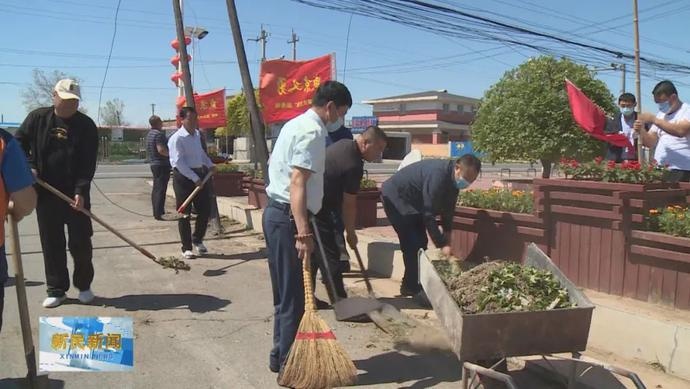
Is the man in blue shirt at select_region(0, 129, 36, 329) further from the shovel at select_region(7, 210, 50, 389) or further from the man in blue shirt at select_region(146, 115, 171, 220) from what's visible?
the man in blue shirt at select_region(146, 115, 171, 220)

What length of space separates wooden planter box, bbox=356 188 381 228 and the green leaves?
7.11 m

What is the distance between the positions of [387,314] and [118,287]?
3.13m

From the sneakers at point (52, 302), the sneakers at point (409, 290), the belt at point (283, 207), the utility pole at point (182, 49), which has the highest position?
the utility pole at point (182, 49)

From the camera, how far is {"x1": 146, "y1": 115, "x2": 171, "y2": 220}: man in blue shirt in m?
10.7

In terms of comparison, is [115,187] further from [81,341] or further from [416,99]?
[416,99]

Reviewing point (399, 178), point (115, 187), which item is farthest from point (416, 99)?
point (399, 178)

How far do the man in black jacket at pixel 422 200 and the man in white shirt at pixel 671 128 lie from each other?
1.85m

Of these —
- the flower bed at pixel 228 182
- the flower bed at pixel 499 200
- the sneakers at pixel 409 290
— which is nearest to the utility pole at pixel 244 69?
the flower bed at pixel 228 182

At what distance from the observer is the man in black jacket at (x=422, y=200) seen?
5023 millimetres

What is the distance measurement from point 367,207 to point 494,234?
2.98m

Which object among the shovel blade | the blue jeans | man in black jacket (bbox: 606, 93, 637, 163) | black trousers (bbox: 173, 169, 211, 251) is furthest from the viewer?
black trousers (bbox: 173, 169, 211, 251)

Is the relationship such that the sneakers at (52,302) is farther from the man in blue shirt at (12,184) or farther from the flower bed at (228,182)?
the flower bed at (228,182)

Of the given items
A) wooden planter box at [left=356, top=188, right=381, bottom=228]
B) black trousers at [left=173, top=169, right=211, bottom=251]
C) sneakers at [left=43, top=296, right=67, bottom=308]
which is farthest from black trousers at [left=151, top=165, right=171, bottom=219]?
sneakers at [left=43, top=296, right=67, bottom=308]

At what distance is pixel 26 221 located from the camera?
35.9 ft
